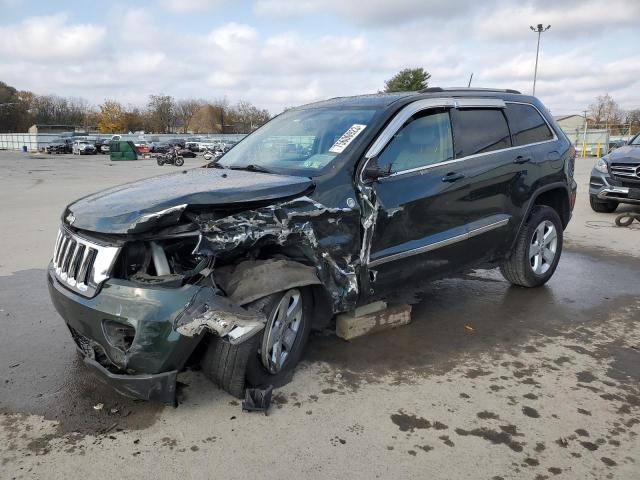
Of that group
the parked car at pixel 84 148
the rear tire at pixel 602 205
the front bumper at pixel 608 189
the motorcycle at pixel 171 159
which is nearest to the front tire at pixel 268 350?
the front bumper at pixel 608 189

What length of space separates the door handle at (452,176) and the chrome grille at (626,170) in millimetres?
6476

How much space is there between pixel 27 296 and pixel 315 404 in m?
3.34

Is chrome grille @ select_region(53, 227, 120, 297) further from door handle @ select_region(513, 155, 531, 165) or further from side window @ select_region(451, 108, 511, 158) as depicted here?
door handle @ select_region(513, 155, 531, 165)

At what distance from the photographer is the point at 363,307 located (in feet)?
13.2

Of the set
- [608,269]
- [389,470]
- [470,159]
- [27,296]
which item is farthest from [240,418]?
[608,269]

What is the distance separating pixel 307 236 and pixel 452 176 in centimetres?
147

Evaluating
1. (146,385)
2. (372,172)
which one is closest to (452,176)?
(372,172)

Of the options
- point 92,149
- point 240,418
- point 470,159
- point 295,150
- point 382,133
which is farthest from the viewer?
point 92,149

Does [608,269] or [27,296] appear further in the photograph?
[608,269]

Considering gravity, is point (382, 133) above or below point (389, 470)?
above

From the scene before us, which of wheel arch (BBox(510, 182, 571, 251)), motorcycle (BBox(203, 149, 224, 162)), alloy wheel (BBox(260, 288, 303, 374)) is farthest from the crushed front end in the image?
wheel arch (BBox(510, 182, 571, 251))

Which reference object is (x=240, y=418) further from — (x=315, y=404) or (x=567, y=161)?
(x=567, y=161)

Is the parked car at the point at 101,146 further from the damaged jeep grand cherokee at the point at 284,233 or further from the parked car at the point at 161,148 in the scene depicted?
the damaged jeep grand cherokee at the point at 284,233

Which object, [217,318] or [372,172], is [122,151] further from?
[217,318]
